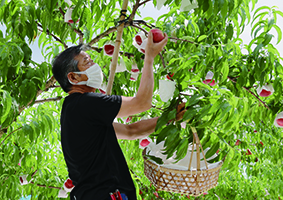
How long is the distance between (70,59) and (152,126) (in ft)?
1.21

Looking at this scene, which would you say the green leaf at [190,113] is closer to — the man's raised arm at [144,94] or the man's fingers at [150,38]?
the man's raised arm at [144,94]

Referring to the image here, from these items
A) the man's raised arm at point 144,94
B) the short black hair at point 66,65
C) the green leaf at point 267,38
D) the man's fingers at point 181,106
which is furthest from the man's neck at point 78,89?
the green leaf at point 267,38

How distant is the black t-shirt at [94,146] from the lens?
2.62 ft

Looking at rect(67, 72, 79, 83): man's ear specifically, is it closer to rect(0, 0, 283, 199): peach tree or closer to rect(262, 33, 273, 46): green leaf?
rect(0, 0, 283, 199): peach tree

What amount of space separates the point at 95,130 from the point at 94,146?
50 millimetres

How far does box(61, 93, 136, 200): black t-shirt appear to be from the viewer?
0.80 m

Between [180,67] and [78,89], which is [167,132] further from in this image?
[78,89]

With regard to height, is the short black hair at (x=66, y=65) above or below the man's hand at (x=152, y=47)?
below

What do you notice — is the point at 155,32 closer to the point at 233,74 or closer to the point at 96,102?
the point at 96,102

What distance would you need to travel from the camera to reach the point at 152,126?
1.04 meters

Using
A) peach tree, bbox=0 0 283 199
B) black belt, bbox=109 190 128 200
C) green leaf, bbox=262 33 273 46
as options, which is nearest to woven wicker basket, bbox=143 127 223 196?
peach tree, bbox=0 0 283 199

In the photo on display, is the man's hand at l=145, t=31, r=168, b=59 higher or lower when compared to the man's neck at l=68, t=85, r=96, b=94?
higher

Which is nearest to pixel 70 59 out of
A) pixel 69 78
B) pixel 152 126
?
pixel 69 78

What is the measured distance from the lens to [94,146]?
2.80ft
